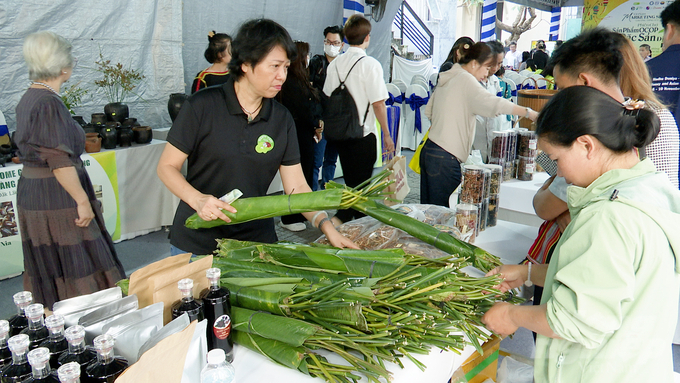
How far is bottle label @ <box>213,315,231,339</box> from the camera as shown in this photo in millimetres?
1033

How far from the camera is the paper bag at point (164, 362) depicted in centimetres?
72

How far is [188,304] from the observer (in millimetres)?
996

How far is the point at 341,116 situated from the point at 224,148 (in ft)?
6.99

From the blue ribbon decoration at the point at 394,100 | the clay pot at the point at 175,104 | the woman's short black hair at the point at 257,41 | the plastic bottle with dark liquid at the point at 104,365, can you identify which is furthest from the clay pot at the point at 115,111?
the blue ribbon decoration at the point at 394,100

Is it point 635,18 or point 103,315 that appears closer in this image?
point 103,315

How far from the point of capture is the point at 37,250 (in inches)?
93.7

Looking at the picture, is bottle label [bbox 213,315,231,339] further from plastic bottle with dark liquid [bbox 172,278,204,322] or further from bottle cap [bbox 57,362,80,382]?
bottle cap [bbox 57,362,80,382]

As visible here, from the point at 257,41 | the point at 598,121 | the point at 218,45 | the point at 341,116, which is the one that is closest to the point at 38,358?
the point at 598,121

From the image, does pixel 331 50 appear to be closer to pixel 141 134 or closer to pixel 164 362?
pixel 141 134

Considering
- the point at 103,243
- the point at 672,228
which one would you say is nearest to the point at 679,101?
the point at 672,228

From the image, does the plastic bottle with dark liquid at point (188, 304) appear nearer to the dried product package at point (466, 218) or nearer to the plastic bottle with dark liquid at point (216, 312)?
the plastic bottle with dark liquid at point (216, 312)

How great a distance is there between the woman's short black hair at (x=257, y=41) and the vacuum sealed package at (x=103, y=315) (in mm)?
964

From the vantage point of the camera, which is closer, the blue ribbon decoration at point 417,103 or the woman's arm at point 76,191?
the woman's arm at point 76,191

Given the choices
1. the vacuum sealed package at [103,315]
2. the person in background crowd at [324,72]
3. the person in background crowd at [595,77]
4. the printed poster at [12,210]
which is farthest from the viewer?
the person in background crowd at [324,72]
